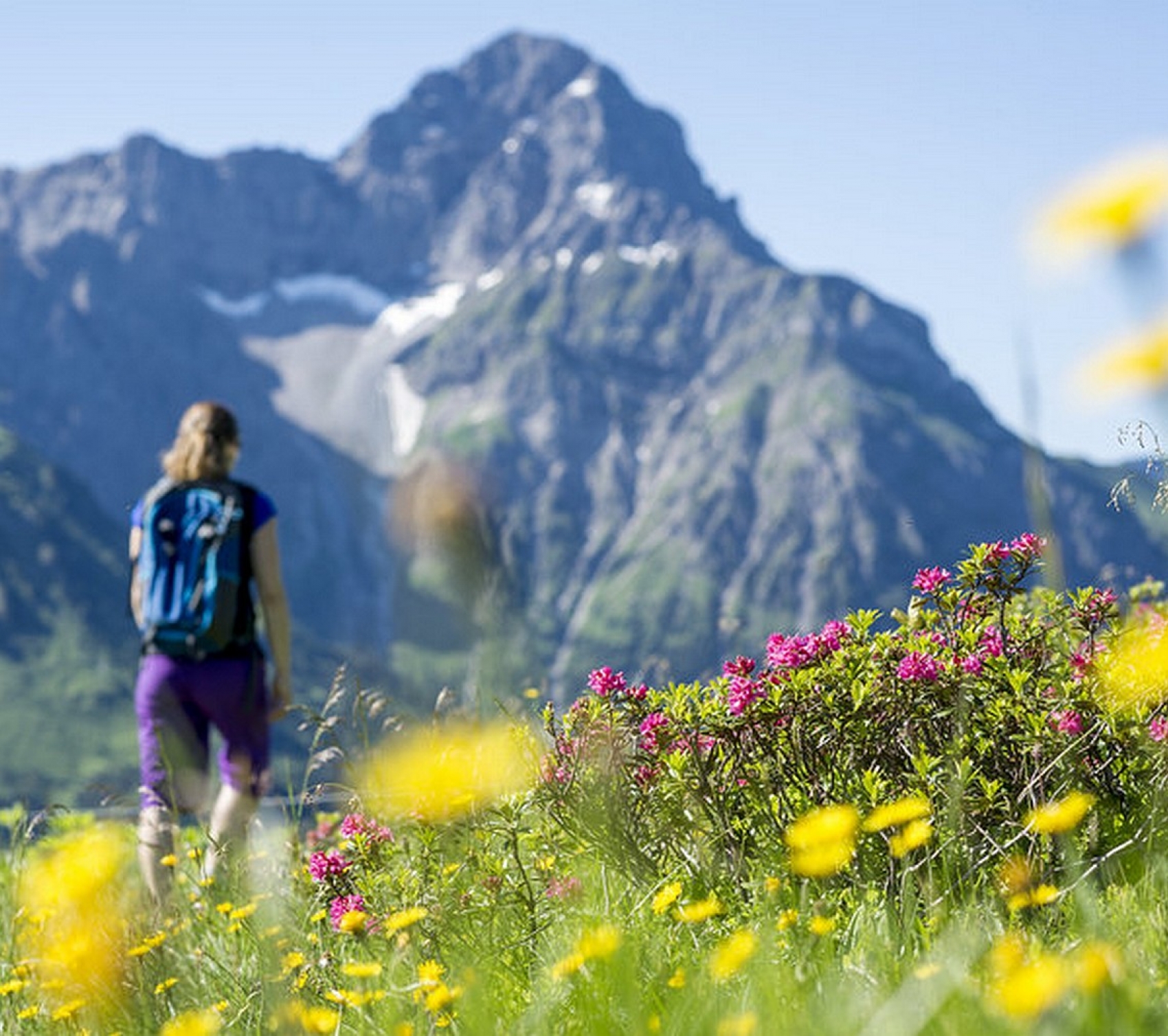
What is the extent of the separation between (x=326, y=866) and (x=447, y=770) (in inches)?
30.7

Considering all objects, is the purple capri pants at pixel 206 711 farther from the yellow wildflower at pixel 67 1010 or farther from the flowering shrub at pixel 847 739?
the flowering shrub at pixel 847 739

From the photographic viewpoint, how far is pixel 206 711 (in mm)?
6988

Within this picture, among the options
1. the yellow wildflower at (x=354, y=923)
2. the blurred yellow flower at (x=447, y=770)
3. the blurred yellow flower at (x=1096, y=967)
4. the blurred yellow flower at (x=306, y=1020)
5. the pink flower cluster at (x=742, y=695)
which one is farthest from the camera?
the pink flower cluster at (x=742, y=695)

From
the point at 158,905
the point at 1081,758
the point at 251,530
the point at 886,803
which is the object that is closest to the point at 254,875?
the point at 158,905

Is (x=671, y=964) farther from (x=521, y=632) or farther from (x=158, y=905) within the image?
(x=158, y=905)

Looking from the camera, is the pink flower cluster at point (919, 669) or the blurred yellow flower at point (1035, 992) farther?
the pink flower cluster at point (919, 669)

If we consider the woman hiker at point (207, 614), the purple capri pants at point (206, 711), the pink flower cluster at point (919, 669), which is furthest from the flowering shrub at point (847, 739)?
the purple capri pants at point (206, 711)

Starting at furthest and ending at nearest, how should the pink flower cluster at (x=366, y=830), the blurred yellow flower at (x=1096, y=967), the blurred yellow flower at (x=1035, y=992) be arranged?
the pink flower cluster at (x=366, y=830) < the blurred yellow flower at (x=1096, y=967) < the blurred yellow flower at (x=1035, y=992)

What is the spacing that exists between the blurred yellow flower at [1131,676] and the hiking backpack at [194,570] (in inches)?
180

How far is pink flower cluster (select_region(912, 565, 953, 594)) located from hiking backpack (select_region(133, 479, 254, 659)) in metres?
3.91

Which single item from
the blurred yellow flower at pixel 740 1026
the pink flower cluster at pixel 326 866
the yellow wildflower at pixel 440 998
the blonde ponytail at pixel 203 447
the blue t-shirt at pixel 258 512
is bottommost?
the pink flower cluster at pixel 326 866

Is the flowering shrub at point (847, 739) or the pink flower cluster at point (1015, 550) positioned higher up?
the pink flower cluster at point (1015, 550)

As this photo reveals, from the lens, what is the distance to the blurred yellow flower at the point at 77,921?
2877 millimetres

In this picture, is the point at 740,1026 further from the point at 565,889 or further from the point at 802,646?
the point at 802,646
